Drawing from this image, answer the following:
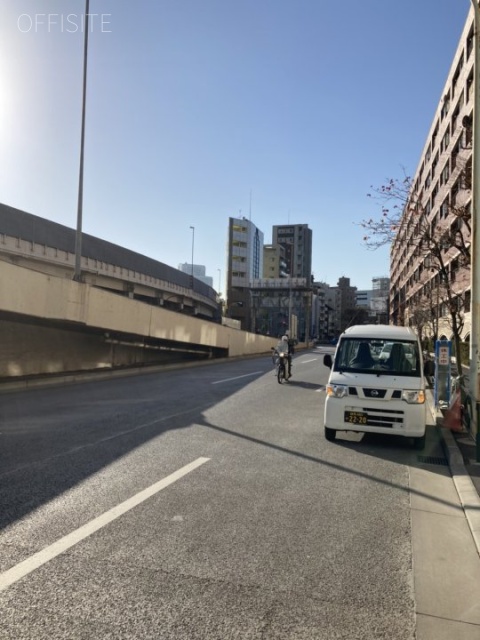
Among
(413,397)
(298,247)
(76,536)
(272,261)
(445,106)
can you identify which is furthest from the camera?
(298,247)

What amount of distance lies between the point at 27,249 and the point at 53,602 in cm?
2675

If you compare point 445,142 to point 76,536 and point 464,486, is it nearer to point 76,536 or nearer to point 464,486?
point 464,486

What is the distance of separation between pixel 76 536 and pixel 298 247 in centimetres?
16365

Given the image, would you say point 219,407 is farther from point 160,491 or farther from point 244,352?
point 244,352

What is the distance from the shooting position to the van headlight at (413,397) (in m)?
7.82

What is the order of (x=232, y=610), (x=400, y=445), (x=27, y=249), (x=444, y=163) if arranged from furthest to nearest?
(x=444, y=163)
(x=27, y=249)
(x=400, y=445)
(x=232, y=610)

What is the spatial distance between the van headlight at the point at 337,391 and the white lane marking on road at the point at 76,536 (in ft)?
10.7

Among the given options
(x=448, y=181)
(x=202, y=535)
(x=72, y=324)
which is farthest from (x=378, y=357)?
(x=448, y=181)

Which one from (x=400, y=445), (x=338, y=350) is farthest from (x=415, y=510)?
(x=338, y=350)

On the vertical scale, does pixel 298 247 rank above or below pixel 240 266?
above

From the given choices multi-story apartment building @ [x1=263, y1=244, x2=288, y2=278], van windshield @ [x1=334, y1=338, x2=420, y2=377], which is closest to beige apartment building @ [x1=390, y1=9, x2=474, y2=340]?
van windshield @ [x1=334, y1=338, x2=420, y2=377]

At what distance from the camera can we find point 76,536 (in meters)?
4.11

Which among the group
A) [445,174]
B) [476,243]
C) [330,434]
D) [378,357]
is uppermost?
[445,174]

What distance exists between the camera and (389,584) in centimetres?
351
